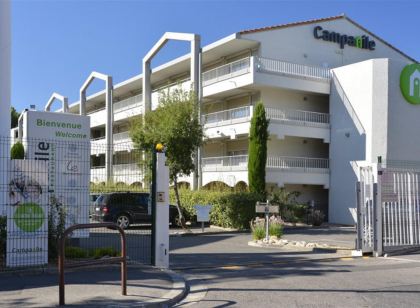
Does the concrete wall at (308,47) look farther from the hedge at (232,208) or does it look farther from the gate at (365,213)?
the gate at (365,213)

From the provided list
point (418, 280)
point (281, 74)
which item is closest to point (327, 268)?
point (418, 280)

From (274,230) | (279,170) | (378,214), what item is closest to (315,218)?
(279,170)

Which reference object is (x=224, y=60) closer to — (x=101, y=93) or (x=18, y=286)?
(x=101, y=93)

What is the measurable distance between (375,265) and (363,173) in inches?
119

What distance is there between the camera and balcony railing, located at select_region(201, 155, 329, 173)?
99.0ft

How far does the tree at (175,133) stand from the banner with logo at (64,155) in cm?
783

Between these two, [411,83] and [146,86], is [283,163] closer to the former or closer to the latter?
[411,83]

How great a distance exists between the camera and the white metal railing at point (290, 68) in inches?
1172

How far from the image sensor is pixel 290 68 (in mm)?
30906

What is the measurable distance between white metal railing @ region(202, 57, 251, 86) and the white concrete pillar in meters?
18.3

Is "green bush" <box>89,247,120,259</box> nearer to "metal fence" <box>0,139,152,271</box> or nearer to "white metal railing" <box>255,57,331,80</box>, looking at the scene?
"metal fence" <box>0,139,152,271</box>

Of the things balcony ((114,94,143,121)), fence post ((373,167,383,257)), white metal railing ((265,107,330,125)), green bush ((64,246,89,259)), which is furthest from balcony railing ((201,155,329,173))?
green bush ((64,246,89,259))

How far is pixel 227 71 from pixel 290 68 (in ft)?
13.2

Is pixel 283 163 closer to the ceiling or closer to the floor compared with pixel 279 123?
closer to the floor
